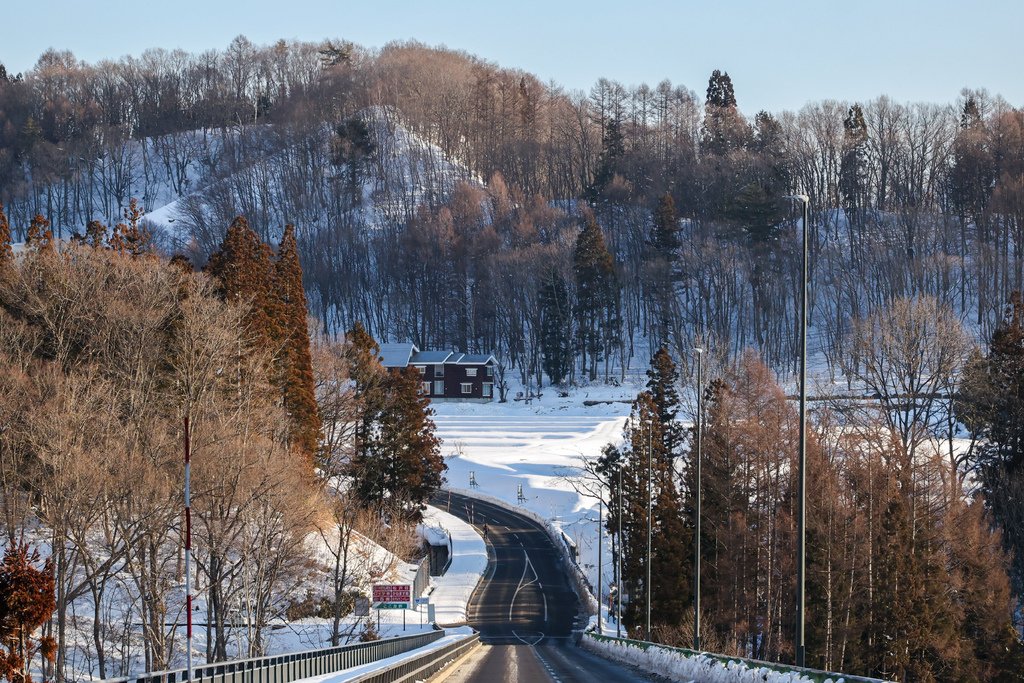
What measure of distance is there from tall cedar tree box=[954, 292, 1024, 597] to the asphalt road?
2187cm

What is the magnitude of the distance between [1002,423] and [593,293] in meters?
66.1

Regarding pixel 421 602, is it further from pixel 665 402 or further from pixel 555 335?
pixel 555 335

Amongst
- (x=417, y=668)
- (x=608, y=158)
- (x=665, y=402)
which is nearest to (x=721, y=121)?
(x=608, y=158)

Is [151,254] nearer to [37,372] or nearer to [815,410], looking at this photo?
[37,372]

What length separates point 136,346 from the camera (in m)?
54.2

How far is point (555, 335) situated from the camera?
122375mm

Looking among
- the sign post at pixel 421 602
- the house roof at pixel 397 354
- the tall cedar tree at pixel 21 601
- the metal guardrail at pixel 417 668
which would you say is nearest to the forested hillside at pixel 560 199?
the house roof at pixel 397 354

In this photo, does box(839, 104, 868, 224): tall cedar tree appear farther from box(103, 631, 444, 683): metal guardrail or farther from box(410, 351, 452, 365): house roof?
box(103, 631, 444, 683): metal guardrail

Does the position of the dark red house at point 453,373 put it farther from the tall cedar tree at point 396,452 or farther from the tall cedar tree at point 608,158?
the tall cedar tree at point 396,452

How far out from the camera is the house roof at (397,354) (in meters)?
125

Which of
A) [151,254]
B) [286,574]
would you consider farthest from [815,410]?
[151,254]

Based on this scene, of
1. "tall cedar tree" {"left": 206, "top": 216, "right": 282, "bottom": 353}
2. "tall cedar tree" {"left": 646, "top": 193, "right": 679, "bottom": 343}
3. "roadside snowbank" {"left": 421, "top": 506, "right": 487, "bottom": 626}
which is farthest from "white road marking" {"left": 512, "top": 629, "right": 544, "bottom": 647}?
"tall cedar tree" {"left": 646, "top": 193, "right": 679, "bottom": 343}

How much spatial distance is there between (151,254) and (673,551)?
32203 mm

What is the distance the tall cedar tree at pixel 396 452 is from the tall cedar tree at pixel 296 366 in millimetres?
7539
